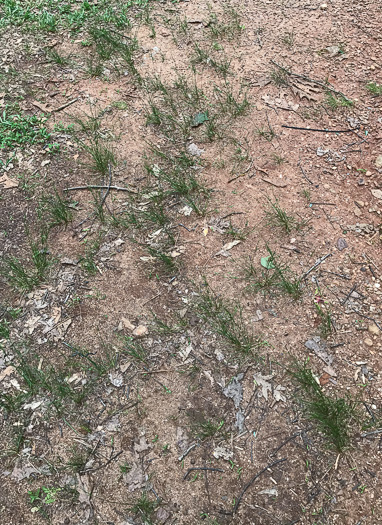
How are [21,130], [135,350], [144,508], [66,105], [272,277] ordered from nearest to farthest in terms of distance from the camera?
[144,508] → [135,350] → [272,277] → [21,130] → [66,105]

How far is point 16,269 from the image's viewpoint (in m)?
3.42

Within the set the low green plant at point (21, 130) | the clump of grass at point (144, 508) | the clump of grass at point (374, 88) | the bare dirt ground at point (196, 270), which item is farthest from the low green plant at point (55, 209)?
the clump of grass at point (374, 88)

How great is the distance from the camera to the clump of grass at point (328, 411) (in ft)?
8.27

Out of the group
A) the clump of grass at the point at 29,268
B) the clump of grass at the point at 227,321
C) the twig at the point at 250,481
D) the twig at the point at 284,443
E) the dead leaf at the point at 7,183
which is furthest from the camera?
the dead leaf at the point at 7,183

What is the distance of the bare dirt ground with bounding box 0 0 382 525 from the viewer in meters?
2.57

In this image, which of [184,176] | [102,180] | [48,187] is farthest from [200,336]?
[48,187]

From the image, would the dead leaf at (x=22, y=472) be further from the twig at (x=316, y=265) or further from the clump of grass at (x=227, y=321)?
the twig at (x=316, y=265)

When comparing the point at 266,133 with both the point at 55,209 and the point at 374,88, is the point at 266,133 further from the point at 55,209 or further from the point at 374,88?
the point at 55,209

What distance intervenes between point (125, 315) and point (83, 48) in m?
3.88

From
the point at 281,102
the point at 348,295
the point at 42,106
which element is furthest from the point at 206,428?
the point at 42,106

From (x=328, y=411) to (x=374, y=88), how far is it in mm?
3265

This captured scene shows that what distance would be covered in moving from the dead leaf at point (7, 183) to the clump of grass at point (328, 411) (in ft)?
10.5

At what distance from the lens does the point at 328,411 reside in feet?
Result: 8.38

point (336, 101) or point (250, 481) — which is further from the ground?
point (336, 101)
